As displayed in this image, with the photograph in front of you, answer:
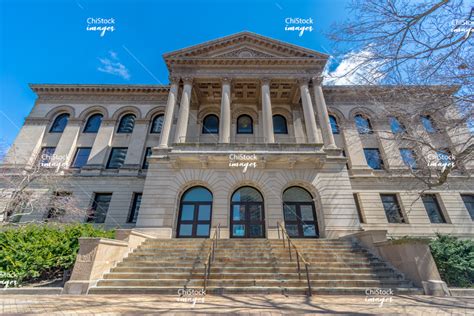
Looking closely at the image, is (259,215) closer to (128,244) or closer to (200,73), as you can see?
(128,244)

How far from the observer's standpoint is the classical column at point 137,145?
18.2 m

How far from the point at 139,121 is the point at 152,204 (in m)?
10.4

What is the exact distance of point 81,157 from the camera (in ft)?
62.0

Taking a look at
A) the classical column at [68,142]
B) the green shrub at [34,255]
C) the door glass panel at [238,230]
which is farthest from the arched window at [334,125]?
the classical column at [68,142]

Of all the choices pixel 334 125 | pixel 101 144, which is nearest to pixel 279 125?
pixel 334 125

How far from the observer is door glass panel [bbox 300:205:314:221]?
1345 cm

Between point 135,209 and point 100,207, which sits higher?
point 100,207

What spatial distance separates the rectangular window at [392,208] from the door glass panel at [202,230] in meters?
13.6

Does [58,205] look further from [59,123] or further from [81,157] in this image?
[59,123]

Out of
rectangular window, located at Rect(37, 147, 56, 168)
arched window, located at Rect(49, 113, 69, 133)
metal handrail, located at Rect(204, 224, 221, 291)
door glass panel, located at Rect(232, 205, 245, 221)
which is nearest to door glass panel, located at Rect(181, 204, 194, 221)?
metal handrail, located at Rect(204, 224, 221, 291)

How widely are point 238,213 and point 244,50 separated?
1408 cm

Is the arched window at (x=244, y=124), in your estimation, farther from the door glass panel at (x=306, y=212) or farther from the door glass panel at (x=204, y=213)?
the door glass panel at (x=306, y=212)

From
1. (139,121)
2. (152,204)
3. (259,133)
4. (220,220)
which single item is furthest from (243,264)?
(139,121)

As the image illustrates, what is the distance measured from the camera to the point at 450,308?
17.1ft
